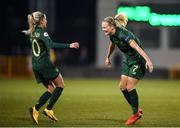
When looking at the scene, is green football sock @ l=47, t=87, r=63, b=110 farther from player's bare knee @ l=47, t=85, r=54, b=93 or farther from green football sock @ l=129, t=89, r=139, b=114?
green football sock @ l=129, t=89, r=139, b=114

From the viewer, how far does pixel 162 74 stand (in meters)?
34.4

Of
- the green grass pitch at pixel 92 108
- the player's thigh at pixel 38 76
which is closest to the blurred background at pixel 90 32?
the green grass pitch at pixel 92 108

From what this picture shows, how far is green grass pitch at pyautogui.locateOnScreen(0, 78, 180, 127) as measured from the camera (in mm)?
12789

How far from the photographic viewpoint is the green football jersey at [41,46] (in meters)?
12.6

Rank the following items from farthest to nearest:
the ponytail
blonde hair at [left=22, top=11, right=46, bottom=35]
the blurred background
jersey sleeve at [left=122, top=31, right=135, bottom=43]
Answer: the blurred background → the ponytail → blonde hair at [left=22, top=11, right=46, bottom=35] → jersey sleeve at [left=122, top=31, right=135, bottom=43]

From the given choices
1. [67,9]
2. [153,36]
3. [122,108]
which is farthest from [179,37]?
[122,108]

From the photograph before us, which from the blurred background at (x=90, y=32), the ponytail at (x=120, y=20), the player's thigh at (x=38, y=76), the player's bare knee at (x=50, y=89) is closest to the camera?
the ponytail at (x=120, y=20)

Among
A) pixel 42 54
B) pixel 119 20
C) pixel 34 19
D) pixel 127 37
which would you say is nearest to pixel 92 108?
pixel 42 54

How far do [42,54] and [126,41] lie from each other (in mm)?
1551

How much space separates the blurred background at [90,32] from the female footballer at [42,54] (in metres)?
19.4

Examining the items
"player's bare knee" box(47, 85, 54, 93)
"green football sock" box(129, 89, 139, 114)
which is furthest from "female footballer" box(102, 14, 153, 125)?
"player's bare knee" box(47, 85, 54, 93)

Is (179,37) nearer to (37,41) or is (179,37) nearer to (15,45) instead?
(15,45)

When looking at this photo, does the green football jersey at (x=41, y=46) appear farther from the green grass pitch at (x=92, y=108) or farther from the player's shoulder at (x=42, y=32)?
the green grass pitch at (x=92, y=108)

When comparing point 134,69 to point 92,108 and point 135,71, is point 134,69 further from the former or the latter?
point 92,108
